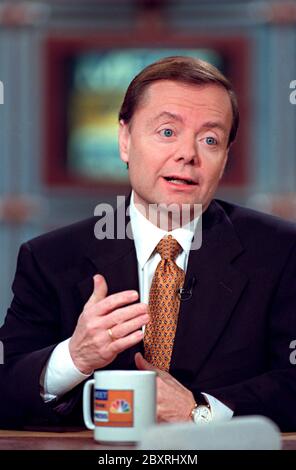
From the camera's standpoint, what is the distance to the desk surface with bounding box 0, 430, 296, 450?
166 cm

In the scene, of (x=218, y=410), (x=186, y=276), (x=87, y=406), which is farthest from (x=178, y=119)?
(x=87, y=406)

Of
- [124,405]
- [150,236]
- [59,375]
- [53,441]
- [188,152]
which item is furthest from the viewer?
[150,236]

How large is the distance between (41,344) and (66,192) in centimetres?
316

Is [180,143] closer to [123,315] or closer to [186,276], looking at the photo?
[186,276]

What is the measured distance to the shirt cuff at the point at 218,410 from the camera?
6.57 feet

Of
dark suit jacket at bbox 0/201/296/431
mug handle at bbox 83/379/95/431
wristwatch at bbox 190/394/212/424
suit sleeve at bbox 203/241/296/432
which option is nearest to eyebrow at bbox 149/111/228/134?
dark suit jacket at bbox 0/201/296/431

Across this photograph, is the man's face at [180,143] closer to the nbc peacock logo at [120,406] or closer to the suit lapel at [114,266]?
the suit lapel at [114,266]

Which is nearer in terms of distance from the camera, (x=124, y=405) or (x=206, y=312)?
(x=124, y=405)

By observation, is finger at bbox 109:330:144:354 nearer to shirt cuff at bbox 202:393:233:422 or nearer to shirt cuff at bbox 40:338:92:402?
shirt cuff at bbox 40:338:92:402

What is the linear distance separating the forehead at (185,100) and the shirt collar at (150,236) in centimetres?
25

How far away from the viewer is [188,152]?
2.22 meters

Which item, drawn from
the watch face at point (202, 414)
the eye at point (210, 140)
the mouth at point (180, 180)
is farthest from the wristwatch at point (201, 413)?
the eye at point (210, 140)
